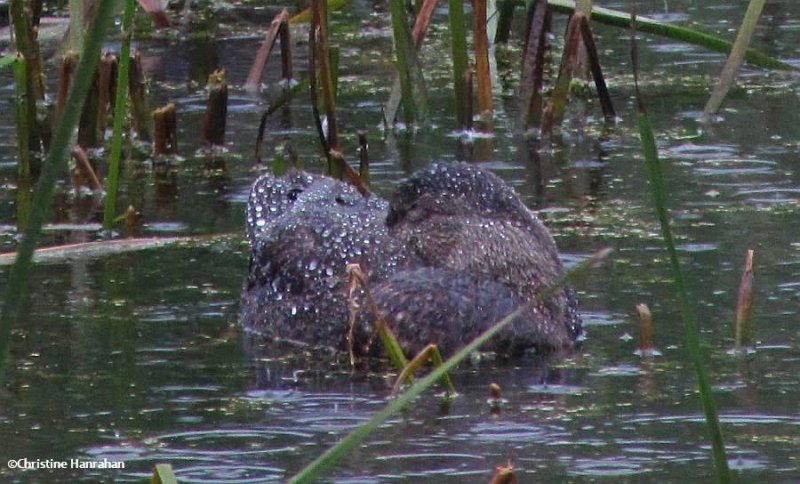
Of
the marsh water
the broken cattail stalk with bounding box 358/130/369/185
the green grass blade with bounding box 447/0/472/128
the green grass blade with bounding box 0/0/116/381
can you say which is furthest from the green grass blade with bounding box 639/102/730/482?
the green grass blade with bounding box 447/0/472/128

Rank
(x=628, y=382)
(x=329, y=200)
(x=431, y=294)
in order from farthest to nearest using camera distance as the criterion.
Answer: (x=329, y=200)
(x=431, y=294)
(x=628, y=382)

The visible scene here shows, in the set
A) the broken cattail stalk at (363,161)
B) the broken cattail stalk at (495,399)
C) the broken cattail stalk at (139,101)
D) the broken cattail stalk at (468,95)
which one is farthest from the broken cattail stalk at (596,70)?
the broken cattail stalk at (495,399)

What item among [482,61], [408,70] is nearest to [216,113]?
[408,70]

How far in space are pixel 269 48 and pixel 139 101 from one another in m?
1.17

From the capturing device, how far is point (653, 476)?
4.75 m

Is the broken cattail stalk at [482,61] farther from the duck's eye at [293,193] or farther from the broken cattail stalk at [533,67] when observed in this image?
the duck's eye at [293,193]

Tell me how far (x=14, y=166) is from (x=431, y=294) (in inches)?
141

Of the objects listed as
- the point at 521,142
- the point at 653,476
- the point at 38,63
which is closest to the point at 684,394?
the point at 653,476

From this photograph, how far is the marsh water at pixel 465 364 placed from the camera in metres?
5.04

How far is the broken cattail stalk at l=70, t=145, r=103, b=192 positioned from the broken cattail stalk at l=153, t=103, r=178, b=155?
0.47 m

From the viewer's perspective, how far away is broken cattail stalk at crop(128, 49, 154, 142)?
923cm

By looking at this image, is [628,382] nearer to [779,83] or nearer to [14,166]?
[14,166]

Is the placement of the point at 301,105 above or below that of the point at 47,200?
below

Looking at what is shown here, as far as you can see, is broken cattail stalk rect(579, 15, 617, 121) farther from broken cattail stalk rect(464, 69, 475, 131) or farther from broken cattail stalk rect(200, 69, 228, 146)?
broken cattail stalk rect(200, 69, 228, 146)
